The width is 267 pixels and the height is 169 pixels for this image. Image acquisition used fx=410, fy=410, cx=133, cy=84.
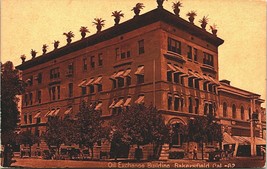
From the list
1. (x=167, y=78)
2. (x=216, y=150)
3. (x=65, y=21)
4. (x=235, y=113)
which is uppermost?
(x=65, y=21)

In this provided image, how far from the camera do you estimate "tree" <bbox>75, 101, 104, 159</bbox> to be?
10.5 m

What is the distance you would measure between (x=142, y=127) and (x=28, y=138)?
3.09 meters

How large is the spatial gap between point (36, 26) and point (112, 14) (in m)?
2.01

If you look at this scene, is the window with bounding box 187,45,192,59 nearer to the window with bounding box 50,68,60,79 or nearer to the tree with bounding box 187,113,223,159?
the tree with bounding box 187,113,223,159

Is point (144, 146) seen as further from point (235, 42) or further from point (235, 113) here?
point (235, 42)

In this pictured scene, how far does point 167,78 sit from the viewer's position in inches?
409

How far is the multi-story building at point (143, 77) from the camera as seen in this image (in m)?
10.4

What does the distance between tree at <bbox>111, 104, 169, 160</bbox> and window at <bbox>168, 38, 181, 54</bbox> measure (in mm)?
1614

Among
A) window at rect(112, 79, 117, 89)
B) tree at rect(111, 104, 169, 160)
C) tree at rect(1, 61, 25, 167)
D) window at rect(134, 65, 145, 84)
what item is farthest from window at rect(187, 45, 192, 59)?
tree at rect(1, 61, 25, 167)

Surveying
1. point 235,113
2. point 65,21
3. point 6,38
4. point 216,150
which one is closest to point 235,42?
point 235,113

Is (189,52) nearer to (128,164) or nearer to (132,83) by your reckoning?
(132,83)

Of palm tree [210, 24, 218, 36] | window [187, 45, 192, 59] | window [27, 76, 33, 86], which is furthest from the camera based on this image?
palm tree [210, 24, 218, 36]

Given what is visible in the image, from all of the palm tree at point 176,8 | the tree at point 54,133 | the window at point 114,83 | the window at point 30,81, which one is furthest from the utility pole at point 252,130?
the window at point 30,81

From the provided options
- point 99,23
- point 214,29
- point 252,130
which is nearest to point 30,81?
point 99,23
